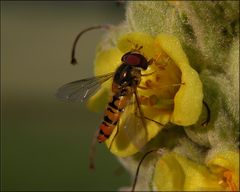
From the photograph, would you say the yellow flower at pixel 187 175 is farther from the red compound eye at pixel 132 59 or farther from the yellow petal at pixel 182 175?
the red compound eye at pixel 132 59

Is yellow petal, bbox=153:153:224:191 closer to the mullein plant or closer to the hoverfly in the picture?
the mullein plant

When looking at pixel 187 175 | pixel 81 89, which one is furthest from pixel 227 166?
pixel 81 89

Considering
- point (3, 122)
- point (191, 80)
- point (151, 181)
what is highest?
point (191, 80)

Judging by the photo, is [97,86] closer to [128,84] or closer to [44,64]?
[128,84]

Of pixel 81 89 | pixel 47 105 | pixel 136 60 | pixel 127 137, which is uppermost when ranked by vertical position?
pixel 136 60

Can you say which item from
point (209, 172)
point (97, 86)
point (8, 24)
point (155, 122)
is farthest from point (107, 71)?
point (8, 24)

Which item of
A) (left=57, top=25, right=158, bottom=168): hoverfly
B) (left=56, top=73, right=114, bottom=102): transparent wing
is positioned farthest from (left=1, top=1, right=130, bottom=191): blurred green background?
(left=57, top=25, right=158, bottom=168): hoverfly

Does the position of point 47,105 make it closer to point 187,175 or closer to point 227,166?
point 187,175
